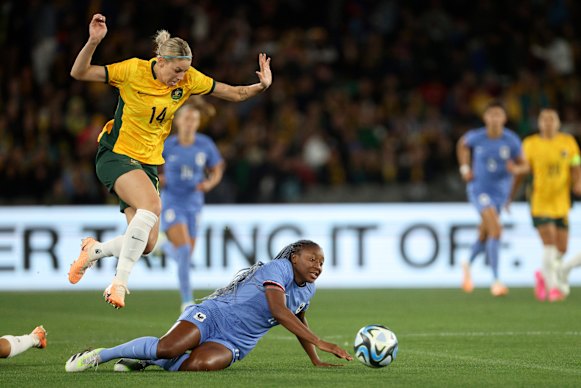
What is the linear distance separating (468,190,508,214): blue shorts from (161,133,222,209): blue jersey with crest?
3.67 metres

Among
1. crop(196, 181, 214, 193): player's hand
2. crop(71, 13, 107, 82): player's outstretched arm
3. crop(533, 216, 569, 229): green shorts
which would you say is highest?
crop(71, 13, 107, 82): player's outstretched arm

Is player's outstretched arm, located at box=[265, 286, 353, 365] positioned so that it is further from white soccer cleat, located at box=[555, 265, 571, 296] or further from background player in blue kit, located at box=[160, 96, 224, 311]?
white soccer cleat, located at box=[555, 265, 571, 296]

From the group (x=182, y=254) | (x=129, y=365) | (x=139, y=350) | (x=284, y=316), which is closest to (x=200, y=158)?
(x=182, y=254)

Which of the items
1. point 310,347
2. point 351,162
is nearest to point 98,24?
point 310,347

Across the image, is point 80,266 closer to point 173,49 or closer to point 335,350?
point 173,49

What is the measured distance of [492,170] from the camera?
594 inches

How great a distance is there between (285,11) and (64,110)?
4.92m

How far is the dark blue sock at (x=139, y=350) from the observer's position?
7.15m

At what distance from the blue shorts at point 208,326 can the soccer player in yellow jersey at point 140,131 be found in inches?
38.6

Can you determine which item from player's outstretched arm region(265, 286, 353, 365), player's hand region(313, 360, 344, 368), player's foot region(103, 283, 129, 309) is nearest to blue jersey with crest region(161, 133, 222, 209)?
player's foot region(103, 283, 129, 309)

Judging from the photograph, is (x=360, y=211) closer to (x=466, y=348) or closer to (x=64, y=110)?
(x=64, y=110)

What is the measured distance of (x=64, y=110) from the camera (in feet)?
63.2

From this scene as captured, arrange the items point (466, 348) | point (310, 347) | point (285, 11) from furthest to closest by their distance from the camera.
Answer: point (285, 11), point (466, 348), point (310, 347)

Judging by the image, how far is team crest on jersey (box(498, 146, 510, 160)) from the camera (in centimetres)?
1492
